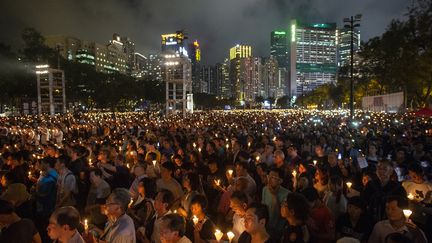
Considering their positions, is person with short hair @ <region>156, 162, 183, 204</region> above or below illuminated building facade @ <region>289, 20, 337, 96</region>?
below

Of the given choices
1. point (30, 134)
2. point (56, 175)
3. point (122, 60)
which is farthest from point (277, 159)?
point (122, 60)

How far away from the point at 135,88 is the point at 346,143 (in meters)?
59.5

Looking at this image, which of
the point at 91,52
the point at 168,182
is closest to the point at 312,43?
the point at 91,52

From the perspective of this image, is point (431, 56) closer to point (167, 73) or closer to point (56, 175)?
point (167, 73)

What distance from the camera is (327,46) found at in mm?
195375

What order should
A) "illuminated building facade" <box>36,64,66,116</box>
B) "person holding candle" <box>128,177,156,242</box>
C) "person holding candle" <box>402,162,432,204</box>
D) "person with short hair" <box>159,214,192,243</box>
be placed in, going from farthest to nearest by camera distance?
"illuminated building facade" <box>36,64,66,116</box> → "person holding candle" <box>402,162,432,204</box> → "person holding candle" <box>128,177,156,242</box> → "person with short hair" <box>159,214,192,243</box>

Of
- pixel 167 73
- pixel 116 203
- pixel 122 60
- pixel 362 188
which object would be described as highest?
pixel 122 60

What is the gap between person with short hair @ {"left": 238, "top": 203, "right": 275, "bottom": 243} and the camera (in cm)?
381

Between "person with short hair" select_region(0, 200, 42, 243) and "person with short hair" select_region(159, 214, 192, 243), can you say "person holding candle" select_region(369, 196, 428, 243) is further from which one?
"person with short hair" select_region(0, 200, 42, 243)

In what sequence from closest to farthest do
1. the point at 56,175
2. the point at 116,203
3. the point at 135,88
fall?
the point at 116,203 < the point at 56,175 < the point at 135,88

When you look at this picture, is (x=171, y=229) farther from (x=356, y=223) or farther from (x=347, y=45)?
(x=347, y=45)

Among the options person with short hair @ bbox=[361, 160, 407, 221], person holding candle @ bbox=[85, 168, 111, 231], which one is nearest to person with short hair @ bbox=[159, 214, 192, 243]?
person holding candle @ bbox=[85, 168, 111, 231]

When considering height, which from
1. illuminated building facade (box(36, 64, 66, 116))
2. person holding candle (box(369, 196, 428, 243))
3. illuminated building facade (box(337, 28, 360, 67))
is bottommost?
person holding candle (box(369, 196, 428, 243))

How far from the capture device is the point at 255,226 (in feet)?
12.6
